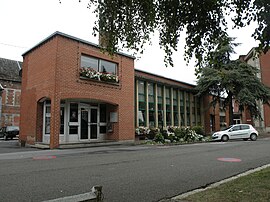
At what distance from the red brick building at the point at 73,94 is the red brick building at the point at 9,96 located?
2594cm

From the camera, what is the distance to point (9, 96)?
4141 cm

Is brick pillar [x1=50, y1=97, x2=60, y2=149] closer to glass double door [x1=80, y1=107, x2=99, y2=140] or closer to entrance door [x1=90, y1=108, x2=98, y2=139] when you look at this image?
glass double door [x1=80, y1=107, x2=99, y2=140]

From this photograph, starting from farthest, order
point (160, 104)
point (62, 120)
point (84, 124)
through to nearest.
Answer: point (160, 104) → point (84, 124) → point (62, 120)

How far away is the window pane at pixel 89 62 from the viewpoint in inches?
627

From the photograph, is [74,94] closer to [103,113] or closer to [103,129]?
[103,113]

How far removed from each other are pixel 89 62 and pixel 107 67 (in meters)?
1.52

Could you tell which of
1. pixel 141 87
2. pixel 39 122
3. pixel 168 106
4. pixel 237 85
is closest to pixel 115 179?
pixel 39 122

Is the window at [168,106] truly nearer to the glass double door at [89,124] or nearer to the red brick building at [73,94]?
the red brick building at [73,94]

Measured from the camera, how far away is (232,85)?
27.6 metres

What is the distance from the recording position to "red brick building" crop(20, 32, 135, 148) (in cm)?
1445

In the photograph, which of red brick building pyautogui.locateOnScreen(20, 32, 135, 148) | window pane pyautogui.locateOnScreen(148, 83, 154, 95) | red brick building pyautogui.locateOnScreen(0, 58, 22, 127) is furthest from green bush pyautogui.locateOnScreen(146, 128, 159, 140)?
red brick building pyautogui.locateOnScreen(0, 58, 22, 127)

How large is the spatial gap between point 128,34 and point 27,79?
13552mm

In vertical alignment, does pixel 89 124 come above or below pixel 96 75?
below

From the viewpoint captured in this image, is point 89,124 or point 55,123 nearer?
point 55,123
